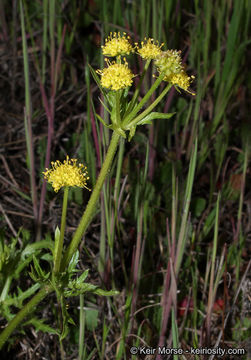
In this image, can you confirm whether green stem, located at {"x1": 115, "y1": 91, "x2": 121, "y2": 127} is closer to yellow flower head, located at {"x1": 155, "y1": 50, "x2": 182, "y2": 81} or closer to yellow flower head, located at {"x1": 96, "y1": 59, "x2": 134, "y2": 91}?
yellow flower head, located at {"x1": 96, "y1": 59, "x2": 134, "y2": 91}

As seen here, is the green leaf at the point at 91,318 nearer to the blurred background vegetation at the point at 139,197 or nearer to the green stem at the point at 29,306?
the blurred background vegetation at the point at 139,197

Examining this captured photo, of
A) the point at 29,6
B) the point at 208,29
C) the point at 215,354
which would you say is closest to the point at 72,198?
the point at 215,354

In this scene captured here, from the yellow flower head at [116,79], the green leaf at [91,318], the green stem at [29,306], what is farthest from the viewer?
the green leaf at [91,318]

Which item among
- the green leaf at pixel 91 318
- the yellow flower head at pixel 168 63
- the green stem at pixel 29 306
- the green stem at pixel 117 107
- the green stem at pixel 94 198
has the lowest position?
the green leaf at pixel 91 318

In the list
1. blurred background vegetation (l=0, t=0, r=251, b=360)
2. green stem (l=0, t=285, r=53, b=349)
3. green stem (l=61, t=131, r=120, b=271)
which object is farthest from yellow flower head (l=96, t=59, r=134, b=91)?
green stem (l=0, t=285, r=53, b=349)

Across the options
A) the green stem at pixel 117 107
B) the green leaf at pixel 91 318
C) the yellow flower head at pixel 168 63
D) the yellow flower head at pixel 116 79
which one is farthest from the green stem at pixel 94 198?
the green leaf at pixel 91 318

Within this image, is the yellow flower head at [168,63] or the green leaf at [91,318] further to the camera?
the green leaf at [91,318]

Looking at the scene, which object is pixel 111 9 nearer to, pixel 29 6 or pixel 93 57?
pixel 93 57

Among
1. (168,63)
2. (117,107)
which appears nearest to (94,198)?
(117,107)
